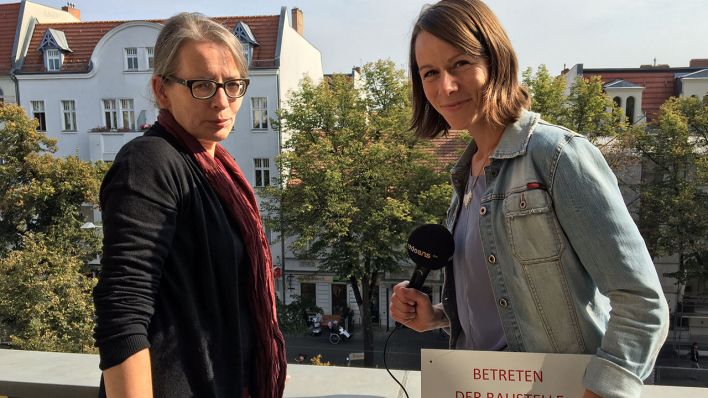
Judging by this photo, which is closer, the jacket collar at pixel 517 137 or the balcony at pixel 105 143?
the jacket collar at pixel 517 137

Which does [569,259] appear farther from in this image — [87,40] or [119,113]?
[87,40]

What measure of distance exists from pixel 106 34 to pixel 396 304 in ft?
76.1

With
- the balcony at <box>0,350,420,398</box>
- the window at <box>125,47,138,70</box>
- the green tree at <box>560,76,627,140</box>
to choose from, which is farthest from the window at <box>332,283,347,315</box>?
the balcony at <box>0,350,420,398</box>

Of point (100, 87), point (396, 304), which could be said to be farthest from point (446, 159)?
point (396, 304)

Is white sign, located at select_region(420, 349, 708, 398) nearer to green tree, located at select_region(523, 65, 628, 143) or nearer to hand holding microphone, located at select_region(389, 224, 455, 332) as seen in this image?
hand holding microphone, located at select_region(389, 224, 455, 332)

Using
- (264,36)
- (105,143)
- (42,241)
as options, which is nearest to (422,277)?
(42,241)

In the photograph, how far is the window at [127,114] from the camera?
70.2 feet

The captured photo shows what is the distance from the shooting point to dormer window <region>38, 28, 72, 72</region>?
2138cm

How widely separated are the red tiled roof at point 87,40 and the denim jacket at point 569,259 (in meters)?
20.5

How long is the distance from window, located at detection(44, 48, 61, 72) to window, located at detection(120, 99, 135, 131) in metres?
3.10

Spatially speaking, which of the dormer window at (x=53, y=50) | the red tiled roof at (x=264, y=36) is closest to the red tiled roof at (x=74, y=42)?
the dormer window at (x=53, y=50)

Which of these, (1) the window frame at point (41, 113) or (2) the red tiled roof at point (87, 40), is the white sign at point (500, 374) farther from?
(1) the window frame at point (41, 113)

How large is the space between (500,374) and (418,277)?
1.48 ft

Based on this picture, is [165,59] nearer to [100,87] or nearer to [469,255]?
[469,255]
